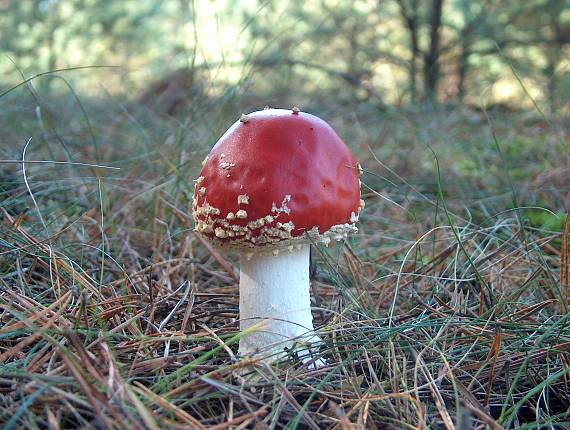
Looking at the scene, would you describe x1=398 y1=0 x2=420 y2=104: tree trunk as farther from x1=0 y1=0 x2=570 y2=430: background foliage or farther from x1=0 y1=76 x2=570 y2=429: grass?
x1=0 y1=76 x2=570 y2=429: grass

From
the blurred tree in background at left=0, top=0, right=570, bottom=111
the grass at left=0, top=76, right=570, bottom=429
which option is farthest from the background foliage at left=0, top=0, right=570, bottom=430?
the blurred tree in background at left=0, top=0, right=570, bottom=111

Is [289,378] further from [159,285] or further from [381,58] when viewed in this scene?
[381,58]

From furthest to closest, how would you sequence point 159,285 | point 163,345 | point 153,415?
point 159,285 < point 163,345 < point 153,415

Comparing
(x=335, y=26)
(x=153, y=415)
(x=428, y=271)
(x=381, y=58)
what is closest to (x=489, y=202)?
(x=428, y=271)

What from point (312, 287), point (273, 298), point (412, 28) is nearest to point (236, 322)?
point (273, 298)

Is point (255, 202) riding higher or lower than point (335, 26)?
lower

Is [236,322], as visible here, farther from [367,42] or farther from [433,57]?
[433,57]
